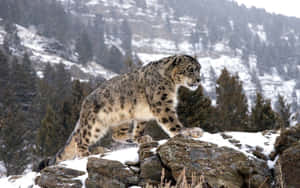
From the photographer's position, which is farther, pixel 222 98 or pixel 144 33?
pixel 144 33

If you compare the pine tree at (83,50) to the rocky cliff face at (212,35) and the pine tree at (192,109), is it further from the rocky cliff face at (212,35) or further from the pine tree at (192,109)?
the pine tree at (192,109)

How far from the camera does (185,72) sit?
5.91 meters

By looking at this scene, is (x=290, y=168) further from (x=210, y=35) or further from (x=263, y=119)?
(x=210, y=35)

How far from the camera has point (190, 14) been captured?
180 metres

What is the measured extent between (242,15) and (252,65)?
62.4m

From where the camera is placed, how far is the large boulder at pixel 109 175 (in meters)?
4.85

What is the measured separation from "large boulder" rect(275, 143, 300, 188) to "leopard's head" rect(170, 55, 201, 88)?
2262 millimetres

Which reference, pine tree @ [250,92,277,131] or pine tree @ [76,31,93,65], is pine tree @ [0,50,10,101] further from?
pine tree @ [76,31,93,65]

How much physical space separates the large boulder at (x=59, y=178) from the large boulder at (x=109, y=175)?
0.91 feet

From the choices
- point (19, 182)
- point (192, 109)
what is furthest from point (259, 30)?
point (19, 182)

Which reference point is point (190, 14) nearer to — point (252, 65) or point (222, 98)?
point (252, 65)

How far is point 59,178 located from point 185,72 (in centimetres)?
310

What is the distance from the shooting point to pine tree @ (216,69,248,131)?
73.3 ft

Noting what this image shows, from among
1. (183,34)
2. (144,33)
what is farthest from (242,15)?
(144,33)
